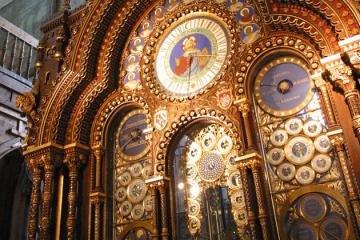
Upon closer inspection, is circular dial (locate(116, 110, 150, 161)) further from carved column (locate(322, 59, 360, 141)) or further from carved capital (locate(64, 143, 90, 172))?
carved column (locate(322, 59, 360, 141))

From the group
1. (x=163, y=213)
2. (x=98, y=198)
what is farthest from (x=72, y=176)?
(x=163, y=213)

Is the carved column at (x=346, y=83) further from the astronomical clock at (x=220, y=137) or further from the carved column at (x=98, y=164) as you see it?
the carved column at (x=98, y=164)

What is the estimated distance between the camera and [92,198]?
7586mm

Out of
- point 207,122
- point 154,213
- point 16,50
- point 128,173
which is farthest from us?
point 16,50

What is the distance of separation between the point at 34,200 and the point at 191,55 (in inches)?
154

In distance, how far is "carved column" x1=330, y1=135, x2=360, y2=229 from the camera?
521 centimetres

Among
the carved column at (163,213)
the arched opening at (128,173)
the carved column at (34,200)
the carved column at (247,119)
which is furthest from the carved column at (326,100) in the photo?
the carved column at (34,200)

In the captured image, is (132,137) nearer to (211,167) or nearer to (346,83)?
(211,167)

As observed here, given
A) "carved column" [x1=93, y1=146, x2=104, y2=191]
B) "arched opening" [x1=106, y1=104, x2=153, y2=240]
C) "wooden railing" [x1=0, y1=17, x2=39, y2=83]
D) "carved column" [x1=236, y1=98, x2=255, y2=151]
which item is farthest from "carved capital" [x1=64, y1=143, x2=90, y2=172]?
"wooden railing" [x1=0, y1=17, x2=39, y2=83]

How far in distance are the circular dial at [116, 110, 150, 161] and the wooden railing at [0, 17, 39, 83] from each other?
529cm

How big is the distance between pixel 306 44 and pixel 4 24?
31.4ft

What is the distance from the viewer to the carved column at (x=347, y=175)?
5.21 meters

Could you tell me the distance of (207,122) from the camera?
718cm

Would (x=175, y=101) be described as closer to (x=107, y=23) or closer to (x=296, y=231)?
(x=107, y=23)
